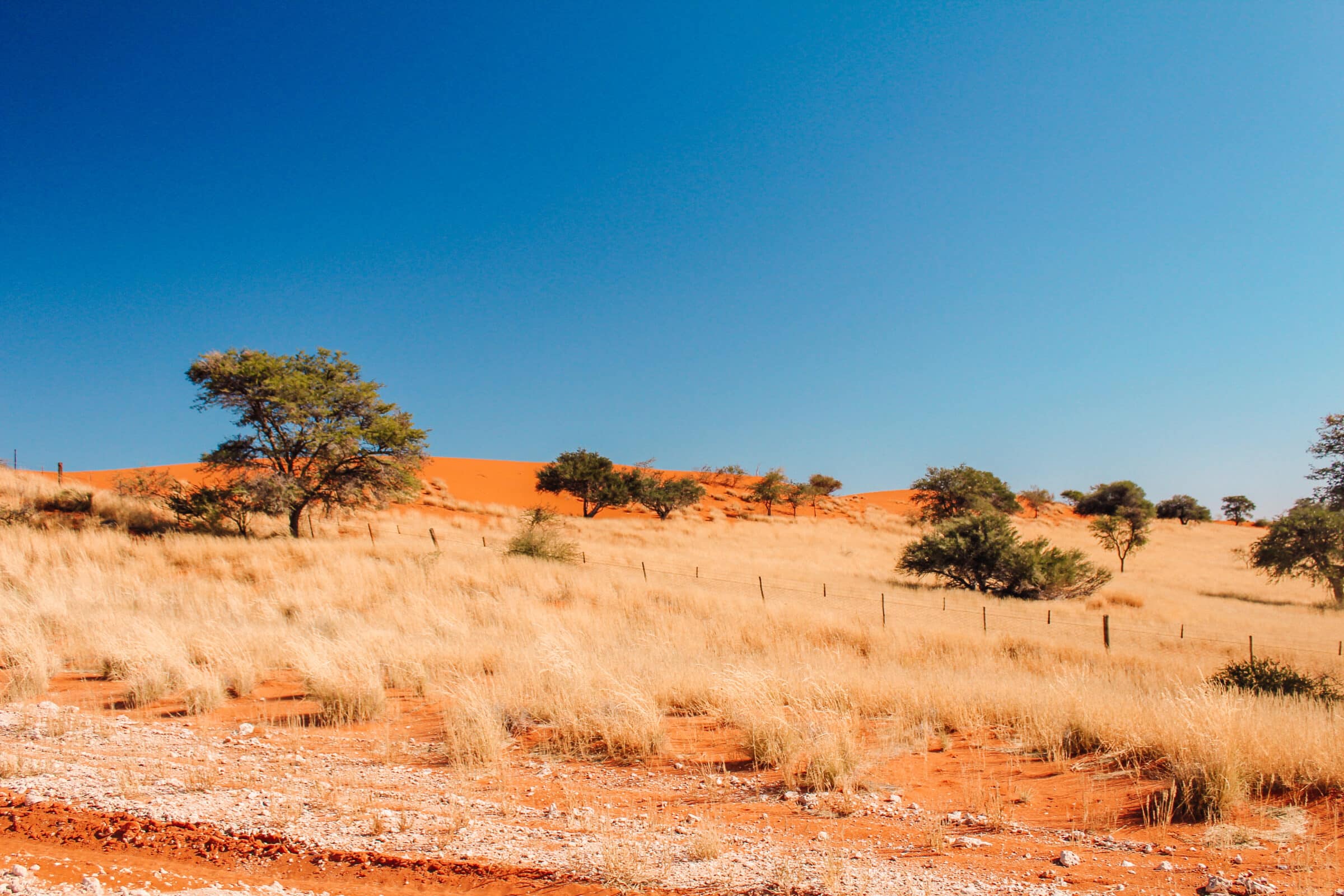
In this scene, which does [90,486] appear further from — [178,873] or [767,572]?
[178,873]

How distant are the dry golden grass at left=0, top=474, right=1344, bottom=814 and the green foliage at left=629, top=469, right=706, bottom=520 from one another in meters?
25.2

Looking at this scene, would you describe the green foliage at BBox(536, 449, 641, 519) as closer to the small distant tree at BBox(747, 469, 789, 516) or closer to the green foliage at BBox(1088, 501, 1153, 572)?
the small distant tree at BBox(747, 469, 789, 516)

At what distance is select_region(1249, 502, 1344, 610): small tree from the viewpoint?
86.5ft

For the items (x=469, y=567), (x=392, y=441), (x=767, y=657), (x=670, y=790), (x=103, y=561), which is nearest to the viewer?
(x=670, y=790)

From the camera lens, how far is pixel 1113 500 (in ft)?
236

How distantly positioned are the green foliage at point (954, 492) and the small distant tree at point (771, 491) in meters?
12.0

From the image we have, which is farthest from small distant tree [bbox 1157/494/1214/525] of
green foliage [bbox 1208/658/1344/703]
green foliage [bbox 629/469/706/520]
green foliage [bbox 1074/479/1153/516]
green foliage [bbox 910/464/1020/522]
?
green foliage [bbox 1208/658/1344/703]

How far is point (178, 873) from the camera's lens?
387cm

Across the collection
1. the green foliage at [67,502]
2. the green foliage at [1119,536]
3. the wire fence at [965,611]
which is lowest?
the wire fence at [965,611]

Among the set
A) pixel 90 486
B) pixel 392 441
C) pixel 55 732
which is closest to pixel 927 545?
pixel 392 441

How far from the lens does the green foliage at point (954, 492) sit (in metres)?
51.4

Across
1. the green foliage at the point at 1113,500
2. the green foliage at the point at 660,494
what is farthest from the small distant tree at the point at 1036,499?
the green foliage at the point at 660,494

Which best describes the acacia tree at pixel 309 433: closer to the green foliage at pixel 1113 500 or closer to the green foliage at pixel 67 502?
the green foliage at pixel 67 502

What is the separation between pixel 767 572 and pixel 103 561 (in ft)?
66.3
